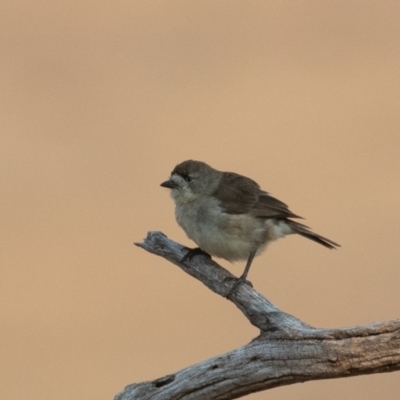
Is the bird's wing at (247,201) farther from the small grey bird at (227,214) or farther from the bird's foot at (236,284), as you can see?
the bird's foot at (236,284)

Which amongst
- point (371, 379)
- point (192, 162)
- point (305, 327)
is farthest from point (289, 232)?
point (371, 379)

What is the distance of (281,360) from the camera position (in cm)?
627

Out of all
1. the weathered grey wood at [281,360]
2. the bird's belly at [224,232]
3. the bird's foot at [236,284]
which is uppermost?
the bird's belly at [224,232]

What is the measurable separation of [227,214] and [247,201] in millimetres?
274

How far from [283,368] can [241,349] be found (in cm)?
31

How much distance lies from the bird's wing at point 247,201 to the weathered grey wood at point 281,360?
1.81 meters

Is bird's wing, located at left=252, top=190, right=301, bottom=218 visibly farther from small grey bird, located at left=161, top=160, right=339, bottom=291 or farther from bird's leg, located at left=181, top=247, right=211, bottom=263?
bird's leg, located at left=181, top=247, right=211, bottom=263

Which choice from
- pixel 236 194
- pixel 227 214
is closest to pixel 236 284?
pixel 227 214

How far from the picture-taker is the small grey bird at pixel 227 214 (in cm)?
832

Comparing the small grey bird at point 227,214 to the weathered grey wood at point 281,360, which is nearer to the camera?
the weathered grey wood at point 281,360

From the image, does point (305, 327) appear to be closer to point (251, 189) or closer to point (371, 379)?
point (251, 189)

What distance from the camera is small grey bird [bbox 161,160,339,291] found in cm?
832

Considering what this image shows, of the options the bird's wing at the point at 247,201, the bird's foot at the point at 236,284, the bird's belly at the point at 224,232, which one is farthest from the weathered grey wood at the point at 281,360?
the bird's wing at the point at 247,201

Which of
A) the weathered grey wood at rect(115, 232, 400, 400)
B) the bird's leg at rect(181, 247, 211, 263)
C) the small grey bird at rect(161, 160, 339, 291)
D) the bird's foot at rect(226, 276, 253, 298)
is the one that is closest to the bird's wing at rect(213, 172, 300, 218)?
the small grey bird at rect(161, 160, 339, 291)
